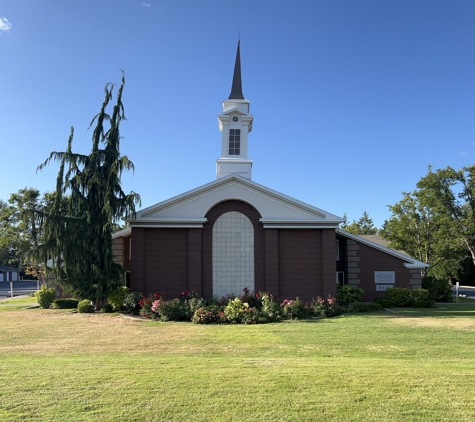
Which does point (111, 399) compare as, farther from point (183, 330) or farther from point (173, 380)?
point (183, 330)

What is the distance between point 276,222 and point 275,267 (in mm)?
2339

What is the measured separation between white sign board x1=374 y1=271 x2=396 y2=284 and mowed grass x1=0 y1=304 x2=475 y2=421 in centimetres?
1103

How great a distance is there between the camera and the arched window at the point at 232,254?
2273 cm

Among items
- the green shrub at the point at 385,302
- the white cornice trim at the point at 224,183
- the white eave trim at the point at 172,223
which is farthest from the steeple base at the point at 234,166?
the green shrub at the point at 385,302

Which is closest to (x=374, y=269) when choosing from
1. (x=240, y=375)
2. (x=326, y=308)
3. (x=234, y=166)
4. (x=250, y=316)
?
(x=326, y=308)

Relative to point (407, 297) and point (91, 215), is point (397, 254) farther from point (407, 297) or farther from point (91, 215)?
point (91, 215)

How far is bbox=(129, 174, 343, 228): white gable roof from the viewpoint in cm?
2281

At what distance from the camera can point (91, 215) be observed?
22172mm

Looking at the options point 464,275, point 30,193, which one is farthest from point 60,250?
point 464,275

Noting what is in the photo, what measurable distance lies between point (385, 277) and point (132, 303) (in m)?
15.0

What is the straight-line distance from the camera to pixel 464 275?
→ 5500 centimetres

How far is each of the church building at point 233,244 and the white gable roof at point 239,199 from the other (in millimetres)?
51

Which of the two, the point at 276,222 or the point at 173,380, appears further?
the point at 276,222

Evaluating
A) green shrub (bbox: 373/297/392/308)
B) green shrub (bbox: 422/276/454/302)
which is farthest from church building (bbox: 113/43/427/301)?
green shrub (bbox: 422/276/454/302)
